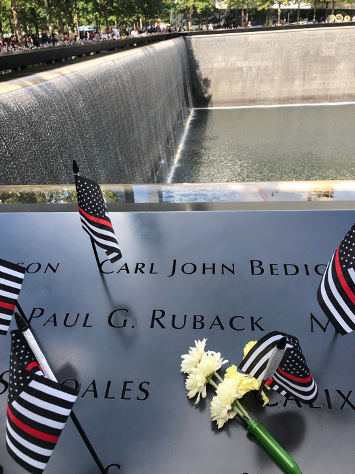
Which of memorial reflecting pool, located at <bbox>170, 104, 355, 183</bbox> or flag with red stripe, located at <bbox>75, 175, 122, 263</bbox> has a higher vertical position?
flag with red stripe, located at <bbox>75, 175, 122, 263</bbox>

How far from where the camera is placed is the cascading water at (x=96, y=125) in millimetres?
4629

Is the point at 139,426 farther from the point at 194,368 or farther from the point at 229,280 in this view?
the point at 229,280

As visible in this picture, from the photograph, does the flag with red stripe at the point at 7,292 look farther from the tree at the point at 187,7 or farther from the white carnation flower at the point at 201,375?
the tree at the point at 187,7

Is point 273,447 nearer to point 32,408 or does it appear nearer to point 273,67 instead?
point 32,408

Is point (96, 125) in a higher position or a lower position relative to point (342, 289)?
lower

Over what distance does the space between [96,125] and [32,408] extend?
6.22 m

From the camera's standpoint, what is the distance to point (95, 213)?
2121 millimetres

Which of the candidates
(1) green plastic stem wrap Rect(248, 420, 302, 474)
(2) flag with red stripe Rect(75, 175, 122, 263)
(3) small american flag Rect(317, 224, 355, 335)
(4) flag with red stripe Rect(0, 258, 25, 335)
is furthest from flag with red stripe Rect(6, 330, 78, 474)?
(3) small american flag Rect(317, 224, 355, 335)

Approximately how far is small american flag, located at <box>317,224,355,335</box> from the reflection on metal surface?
142cm

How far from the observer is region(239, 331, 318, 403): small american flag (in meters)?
1.52

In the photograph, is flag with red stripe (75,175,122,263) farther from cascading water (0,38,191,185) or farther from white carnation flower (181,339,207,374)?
cascading water (0,38,191,185)

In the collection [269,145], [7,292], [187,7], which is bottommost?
[269,145]

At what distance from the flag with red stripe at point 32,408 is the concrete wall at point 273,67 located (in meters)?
20.0

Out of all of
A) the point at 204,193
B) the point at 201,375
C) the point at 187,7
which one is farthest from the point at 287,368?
the point at 187,7
